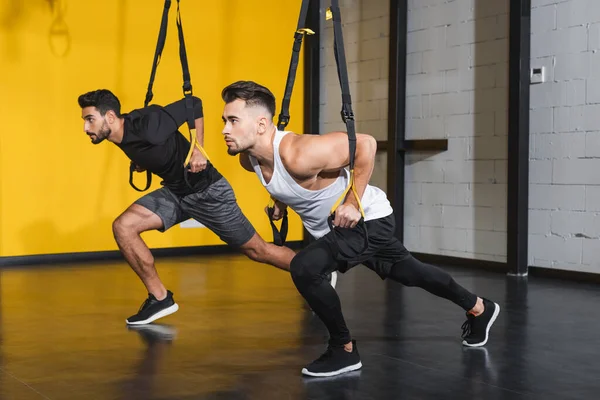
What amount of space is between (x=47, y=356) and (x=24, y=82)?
156 inches

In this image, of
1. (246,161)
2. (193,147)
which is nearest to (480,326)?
(246,161)

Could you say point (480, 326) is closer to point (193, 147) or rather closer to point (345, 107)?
point (345, 107)

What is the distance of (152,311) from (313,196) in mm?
1526

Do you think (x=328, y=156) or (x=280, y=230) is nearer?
(x=328, y=156)

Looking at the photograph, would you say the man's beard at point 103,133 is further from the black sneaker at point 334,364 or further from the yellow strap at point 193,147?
the black sneaker at point 334,364

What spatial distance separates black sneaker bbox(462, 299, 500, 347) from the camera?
3816mm

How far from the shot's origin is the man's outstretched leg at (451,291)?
11.8 ft

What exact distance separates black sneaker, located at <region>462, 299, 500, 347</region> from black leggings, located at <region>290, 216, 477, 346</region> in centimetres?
8

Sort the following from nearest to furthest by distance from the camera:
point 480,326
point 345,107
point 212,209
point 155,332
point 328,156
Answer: point 345,107 < point 328,156 < point 480,326 < point 155,332 < point 212,209

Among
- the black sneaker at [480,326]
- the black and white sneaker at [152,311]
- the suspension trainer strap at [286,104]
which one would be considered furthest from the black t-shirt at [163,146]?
the black sneaker at [480,326]

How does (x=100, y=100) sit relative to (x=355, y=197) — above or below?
above

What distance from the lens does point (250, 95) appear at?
10.6ft

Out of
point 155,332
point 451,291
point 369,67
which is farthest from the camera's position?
point 369,67

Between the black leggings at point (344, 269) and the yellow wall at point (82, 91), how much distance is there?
4344 millimetres
